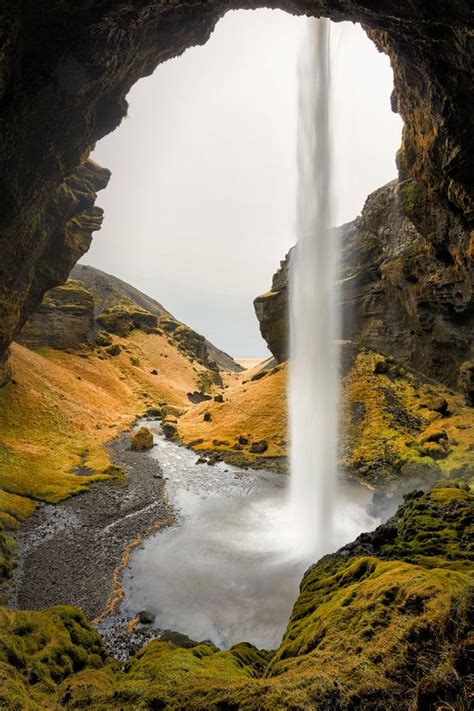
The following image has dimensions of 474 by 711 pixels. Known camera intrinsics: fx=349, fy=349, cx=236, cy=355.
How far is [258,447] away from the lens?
42.1 metres

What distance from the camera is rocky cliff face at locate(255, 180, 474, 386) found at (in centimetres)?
3050

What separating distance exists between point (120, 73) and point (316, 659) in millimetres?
33422

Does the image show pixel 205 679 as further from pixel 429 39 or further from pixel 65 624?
pixel 429 39

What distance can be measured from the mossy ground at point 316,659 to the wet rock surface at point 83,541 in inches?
230

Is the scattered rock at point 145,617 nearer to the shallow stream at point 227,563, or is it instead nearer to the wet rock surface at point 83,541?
the shallow stream at point 227,563

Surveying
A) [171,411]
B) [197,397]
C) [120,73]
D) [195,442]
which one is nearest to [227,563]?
[195,442]

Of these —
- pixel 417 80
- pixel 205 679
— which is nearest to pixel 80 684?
pixel 205 679

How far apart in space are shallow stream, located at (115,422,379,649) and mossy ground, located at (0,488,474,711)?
13.2 feet

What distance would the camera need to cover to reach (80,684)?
831 centimetres

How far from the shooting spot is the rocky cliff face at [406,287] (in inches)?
1201

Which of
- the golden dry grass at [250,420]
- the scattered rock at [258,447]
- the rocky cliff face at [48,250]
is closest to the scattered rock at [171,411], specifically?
the golden dry grass at [250,420]

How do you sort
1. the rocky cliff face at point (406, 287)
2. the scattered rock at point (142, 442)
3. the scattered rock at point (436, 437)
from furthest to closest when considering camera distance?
the scattered rock at point (142, 442), the scattered rock at point (436, 437), the rocky cliff face at point (406, 287)

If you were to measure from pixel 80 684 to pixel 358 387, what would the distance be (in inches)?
1704

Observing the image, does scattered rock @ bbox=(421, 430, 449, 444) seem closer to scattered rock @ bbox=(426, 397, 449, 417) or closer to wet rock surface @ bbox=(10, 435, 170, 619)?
scattered rock @ bbox=(426, 397, 449, 417)
